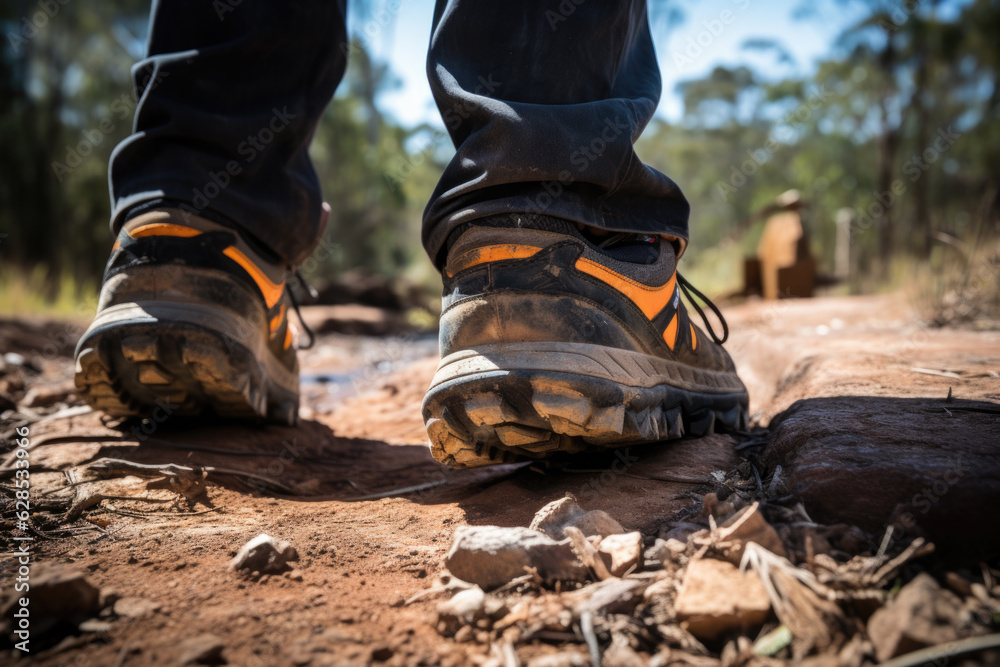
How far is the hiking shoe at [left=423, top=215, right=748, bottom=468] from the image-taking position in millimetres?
1174

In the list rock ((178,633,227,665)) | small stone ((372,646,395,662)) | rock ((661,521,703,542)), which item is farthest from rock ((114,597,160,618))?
rock ((661,521,703,542))

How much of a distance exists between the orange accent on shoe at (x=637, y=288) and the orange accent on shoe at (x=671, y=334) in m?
0.06

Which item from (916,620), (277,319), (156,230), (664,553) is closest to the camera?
(916,620)

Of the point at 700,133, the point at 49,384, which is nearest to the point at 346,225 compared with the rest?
the point at 49,384

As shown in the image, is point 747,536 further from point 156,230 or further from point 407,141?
point 407,141

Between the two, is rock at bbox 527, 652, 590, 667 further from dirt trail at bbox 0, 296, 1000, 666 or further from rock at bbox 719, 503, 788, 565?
rock at bbox 719, 503, 788, 565

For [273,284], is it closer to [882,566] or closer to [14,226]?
[882,566]

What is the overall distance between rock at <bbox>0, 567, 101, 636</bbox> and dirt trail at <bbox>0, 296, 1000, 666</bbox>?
0.09 ft

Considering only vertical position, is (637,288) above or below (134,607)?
above

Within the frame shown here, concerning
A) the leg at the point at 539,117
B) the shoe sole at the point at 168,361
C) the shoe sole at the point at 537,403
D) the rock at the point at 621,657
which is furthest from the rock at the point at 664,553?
the shoe sole at the point at 168,361

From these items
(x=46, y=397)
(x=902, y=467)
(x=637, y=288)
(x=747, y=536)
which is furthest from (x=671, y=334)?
(x=46, y=397)

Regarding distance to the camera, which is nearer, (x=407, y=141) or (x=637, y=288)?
(x=637, y=288)

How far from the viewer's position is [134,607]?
83 centimetres

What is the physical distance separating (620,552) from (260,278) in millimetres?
1441
